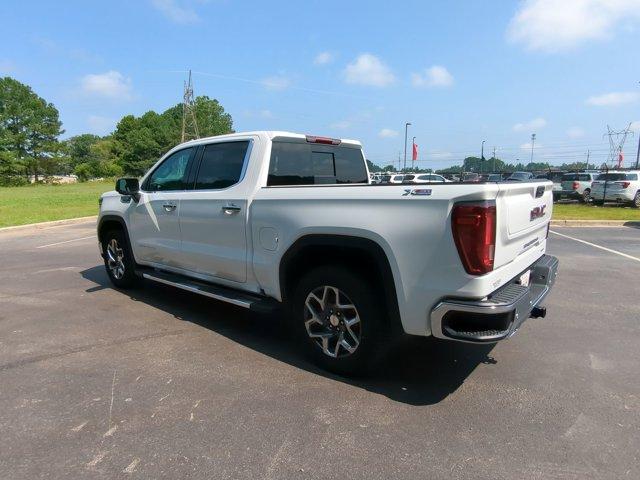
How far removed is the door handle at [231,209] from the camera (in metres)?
4.27

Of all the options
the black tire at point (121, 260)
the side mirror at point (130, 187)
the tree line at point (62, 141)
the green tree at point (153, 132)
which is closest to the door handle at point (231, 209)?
the side mirror at point (130, 187)

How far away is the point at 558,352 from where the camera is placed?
13.9 feet

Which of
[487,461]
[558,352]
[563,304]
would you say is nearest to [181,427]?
[487,461]

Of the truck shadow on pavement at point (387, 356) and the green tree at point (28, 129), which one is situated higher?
the green tree at point (28, 129)

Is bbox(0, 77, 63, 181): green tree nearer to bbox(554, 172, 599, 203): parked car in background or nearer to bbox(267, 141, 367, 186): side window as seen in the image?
bbox(554, 172, 599, 203): parked car in background

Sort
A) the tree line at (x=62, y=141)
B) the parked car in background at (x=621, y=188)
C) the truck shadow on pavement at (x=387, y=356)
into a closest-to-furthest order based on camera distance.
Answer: the truck shadow on pavement at (x=387, y=356)
the parked car in background at (x=621, y=188)
the tree line at (x=62, y=141)

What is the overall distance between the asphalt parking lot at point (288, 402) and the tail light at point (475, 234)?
1059 millimetres

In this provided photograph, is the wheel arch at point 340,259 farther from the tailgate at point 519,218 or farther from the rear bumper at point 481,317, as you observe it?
the tailgate at point 519,218

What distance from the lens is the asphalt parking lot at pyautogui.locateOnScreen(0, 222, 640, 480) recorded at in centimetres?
265

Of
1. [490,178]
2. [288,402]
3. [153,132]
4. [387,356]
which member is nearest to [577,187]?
[490,178]

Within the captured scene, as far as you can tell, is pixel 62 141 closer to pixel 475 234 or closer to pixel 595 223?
pixel 595 223

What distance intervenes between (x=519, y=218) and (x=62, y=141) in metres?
86.9

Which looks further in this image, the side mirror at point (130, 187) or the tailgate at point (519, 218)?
the side mirror at point (130, 187)

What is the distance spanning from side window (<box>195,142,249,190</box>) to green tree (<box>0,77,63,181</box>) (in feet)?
243
